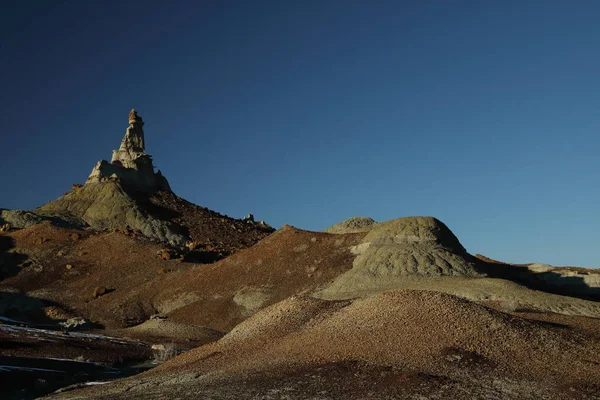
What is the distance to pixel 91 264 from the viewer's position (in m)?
63.4

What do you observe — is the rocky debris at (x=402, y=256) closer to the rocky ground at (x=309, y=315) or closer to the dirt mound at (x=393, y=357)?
the rocky ground at (x=309, y=315)

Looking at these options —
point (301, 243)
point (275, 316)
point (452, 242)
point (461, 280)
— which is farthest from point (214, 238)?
point (275, 316)

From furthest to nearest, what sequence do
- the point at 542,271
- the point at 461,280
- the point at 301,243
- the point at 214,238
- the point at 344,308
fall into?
the point at 214,238, the point at 542,271, the point at 301,243, the point at 461,280, the point at 344,308

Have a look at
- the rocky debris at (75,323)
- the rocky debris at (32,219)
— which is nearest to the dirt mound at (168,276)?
the rocky debris at (75,323)

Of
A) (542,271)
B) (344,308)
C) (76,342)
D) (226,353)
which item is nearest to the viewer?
(226,353)

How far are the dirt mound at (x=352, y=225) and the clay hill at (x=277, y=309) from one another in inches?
11.0

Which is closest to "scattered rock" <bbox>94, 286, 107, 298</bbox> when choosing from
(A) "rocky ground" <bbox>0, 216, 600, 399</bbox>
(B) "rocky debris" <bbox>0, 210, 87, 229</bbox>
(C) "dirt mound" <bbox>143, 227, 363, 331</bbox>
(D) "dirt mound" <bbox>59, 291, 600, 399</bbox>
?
(A) "rocky ground" <bbox>0, 216, 600, 399</bbox>

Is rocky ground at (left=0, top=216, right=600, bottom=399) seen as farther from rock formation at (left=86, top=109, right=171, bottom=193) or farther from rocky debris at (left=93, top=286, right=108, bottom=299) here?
rock formation at (left=86, top=109, right=171, bottom=193)

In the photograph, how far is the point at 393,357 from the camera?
19.3 meters

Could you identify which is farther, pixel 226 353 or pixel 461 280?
pixel 461 280

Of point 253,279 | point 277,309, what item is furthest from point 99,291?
point 277,309

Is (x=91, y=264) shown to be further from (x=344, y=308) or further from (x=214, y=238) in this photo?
(x=344, y=308)

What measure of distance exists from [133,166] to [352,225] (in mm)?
55905

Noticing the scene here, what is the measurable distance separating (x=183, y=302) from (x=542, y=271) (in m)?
38.9
